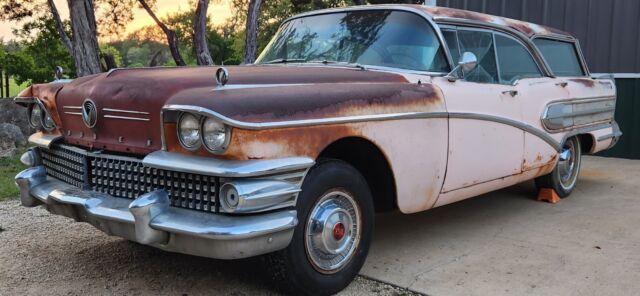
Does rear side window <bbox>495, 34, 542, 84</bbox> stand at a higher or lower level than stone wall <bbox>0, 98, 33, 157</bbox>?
higher

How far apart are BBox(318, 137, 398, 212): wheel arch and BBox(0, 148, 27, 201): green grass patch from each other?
4237 millimetres

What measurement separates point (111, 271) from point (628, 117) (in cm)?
786

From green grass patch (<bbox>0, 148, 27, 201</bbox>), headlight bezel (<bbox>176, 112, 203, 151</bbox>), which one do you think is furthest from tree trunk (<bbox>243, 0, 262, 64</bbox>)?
headlight bezel (<bbox>176, 112, 203, 151</bbox>)

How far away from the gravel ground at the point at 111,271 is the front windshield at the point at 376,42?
1.56 meters

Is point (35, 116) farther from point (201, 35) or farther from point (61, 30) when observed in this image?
point (61, 30)

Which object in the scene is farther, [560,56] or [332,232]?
[560,56]

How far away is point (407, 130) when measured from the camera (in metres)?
3.57

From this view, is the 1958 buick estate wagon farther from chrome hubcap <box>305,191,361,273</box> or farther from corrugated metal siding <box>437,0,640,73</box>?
corrugated metal siding <box>437,0,640,73</box>

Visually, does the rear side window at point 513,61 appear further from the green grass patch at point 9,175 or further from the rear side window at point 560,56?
the green grass patch at point 9,175

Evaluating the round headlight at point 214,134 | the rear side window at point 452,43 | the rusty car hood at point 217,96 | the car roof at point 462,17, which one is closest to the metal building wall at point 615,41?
the car roof at point 462,17

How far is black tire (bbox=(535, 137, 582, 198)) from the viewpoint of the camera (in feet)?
18.4

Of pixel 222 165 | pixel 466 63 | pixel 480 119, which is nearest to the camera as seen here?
pixel 222 165

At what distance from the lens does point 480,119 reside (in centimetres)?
417

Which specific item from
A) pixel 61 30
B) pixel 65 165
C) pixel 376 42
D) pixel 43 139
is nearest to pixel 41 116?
pixel 43 139
